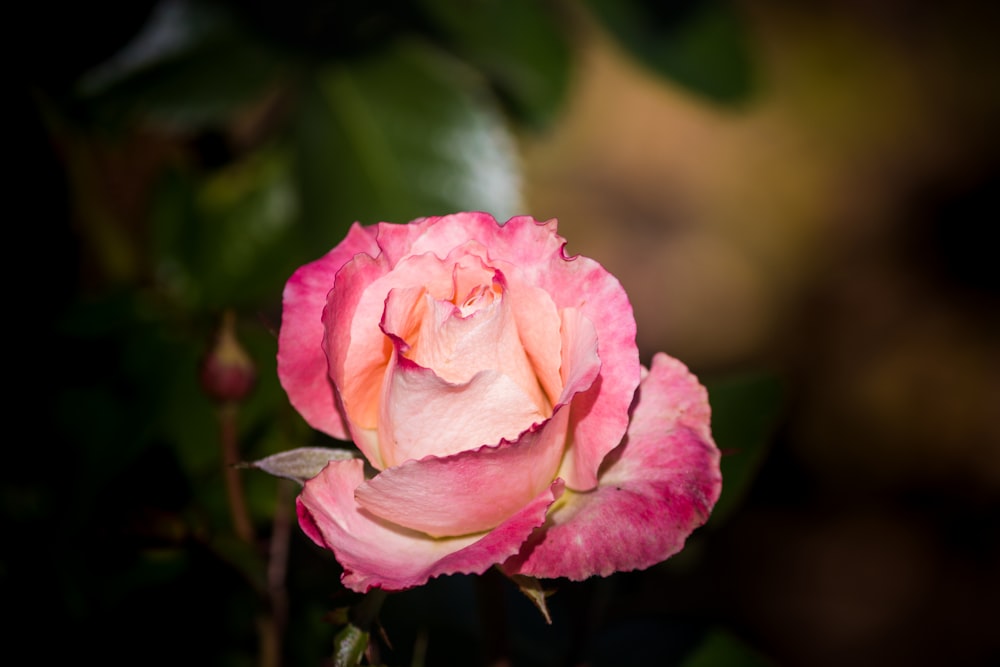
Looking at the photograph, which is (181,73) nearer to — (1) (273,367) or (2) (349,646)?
(1) (273,367)

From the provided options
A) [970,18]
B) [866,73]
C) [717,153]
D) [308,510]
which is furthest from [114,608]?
[970,18]

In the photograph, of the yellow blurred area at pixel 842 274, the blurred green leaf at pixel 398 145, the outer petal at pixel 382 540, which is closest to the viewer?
the outer petal at pixel 382 540

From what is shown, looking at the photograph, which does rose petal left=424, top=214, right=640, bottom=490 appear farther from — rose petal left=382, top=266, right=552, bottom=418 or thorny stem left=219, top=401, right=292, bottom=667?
thorny stem left=219, top=401, right=292, bottom=667

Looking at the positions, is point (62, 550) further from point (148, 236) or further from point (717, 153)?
point (717, 153)

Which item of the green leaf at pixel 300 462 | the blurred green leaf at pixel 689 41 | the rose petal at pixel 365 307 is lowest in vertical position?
the green leaf at pixel 300 462

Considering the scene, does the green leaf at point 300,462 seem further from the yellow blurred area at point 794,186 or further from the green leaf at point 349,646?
the yellow blurred area at point 794,186

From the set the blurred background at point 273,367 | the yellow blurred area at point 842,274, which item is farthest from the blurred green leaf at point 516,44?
the yellow blurred area at point 842,274

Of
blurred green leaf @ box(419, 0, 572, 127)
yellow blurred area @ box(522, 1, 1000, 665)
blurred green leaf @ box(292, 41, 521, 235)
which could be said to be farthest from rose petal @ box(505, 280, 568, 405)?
yellow blurred area @ box(522, 1, 1000, 665)
